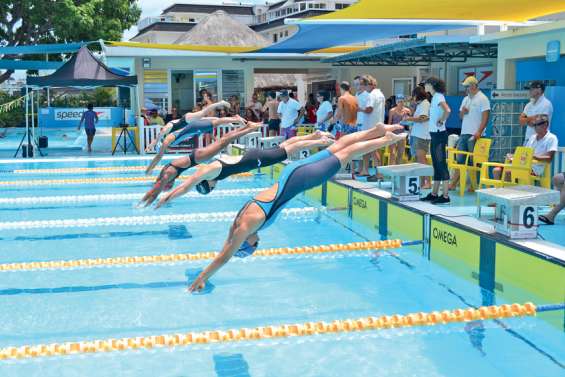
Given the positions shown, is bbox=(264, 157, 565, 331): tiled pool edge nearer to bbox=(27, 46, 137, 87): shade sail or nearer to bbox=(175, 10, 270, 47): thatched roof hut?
bbox=(27, 46, 137, 87): shade sail

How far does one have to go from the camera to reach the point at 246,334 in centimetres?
405

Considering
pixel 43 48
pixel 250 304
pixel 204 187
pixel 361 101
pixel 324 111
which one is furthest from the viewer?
pixel 43 48

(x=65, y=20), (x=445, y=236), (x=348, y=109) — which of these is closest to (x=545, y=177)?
(x=445, y=236)

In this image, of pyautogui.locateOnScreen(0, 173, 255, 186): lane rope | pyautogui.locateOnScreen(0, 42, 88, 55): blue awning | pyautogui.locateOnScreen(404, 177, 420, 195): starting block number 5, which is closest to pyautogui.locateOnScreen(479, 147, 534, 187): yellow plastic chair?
pyautogui.locateOnScreen(404, 177, 420, 195): starting block number 5

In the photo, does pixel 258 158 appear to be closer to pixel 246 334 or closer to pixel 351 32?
pixel 246 334

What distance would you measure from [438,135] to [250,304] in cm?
331

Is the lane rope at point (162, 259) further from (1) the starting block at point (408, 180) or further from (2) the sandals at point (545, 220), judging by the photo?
(2) the sandals at point (545, 220)

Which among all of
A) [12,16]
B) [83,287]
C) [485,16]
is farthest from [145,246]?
[12,16]

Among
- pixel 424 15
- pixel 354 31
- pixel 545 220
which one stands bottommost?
pixel 545 220

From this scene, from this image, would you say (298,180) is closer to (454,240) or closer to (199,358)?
(199,358)

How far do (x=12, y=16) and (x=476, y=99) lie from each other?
72.1 ft

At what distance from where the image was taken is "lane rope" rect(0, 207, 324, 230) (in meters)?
8.17

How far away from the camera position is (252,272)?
20.5 ft

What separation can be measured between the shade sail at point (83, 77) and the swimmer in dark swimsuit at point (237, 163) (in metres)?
9.42
